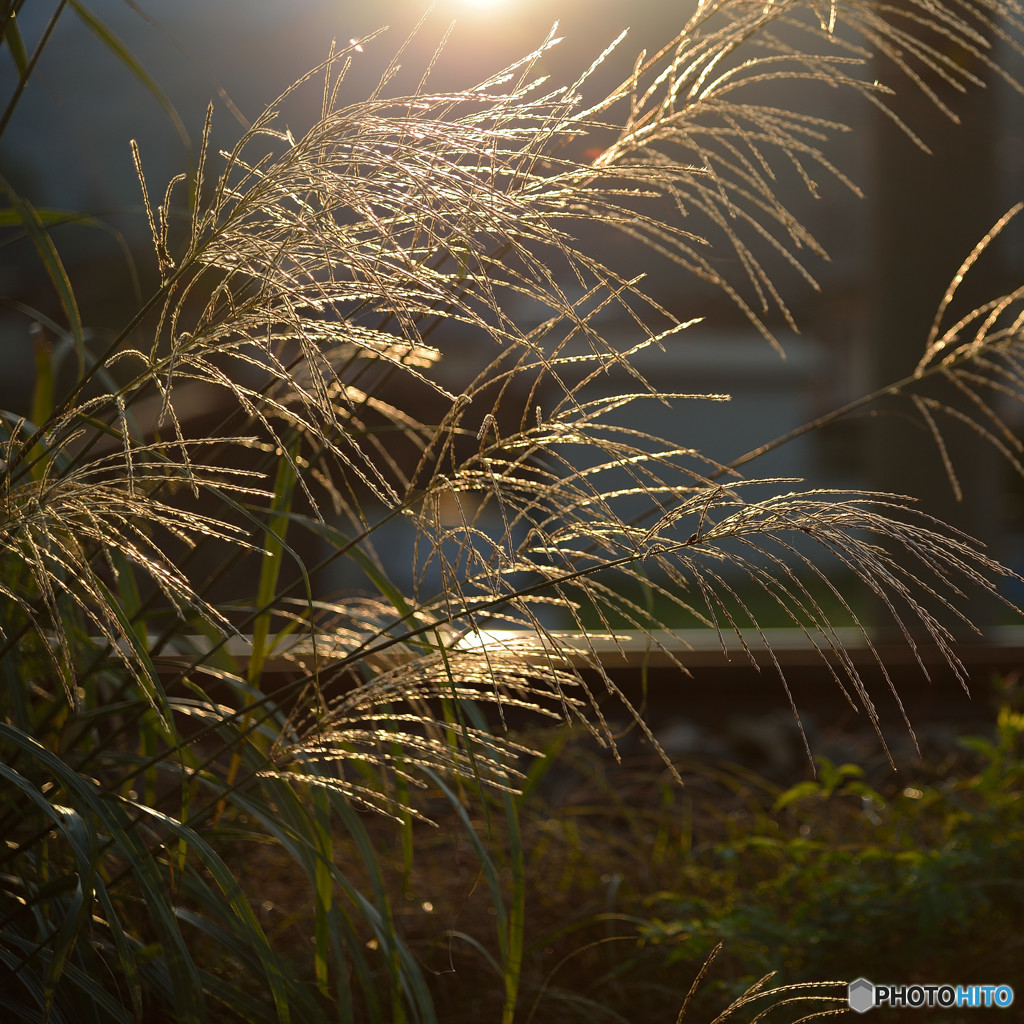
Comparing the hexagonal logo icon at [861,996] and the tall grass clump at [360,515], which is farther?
the hexagonal logo icon at [861,996]

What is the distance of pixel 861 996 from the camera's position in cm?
117

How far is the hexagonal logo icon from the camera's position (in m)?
1.16

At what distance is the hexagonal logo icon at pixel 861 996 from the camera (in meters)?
A: 1.16

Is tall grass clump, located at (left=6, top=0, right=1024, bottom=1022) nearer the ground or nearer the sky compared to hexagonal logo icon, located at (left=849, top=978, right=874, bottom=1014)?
nearer the sky

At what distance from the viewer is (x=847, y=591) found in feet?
62.9

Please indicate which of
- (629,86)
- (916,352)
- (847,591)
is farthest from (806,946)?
(847,591)

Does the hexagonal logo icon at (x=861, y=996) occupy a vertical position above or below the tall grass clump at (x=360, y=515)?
below

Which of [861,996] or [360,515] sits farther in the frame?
[861,996]

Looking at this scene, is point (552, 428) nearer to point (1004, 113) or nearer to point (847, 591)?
point (1004, 113)

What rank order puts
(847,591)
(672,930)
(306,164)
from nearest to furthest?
(306,164)
(672,930)
(847,591)

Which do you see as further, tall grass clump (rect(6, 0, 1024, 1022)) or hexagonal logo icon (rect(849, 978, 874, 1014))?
hexagonal logo icon (rect(849, 978, 874, 1014))

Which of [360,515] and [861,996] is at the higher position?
[360,515]

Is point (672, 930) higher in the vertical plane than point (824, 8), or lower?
lower

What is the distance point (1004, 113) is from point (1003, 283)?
602mm
